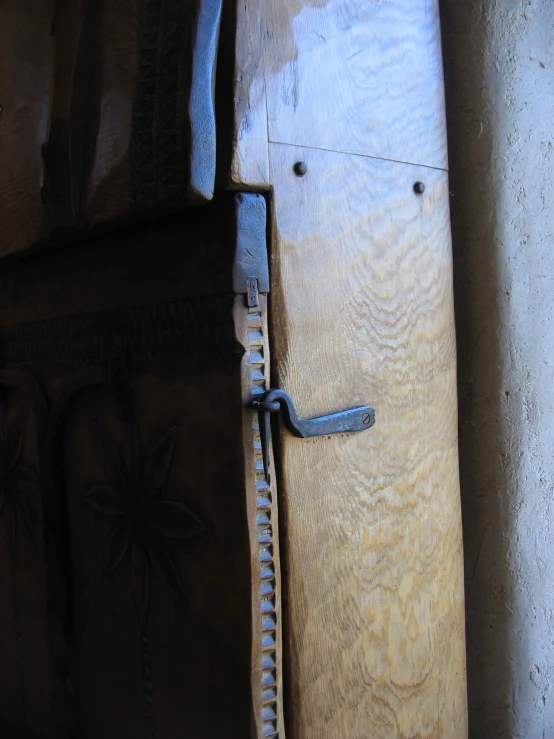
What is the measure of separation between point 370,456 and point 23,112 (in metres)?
0.70

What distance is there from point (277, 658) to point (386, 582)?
185 millimetres

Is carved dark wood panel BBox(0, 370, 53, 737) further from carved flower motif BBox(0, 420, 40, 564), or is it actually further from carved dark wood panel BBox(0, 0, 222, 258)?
carved dark wood panel BBox(0, 0, 222, 258)

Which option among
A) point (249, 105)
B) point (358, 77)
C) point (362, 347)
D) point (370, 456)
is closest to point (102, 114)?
point (249, 105)

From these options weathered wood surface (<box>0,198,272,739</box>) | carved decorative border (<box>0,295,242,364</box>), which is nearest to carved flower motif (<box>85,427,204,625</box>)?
weathered wood surface (<box>0,198,272,739</box>)

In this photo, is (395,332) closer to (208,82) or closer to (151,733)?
(208,82)

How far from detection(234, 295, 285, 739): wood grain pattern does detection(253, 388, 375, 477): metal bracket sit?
10 mm

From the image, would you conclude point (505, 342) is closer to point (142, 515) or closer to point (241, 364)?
point (241, 364)

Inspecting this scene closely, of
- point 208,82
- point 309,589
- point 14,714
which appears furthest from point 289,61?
point 14,714

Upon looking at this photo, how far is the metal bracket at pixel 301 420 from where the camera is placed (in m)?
0.76

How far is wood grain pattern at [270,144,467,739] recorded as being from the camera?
31.4 inches

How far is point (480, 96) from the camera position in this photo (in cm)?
102

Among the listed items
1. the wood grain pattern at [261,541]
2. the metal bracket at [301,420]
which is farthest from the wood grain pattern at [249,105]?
the metal bracket at [301,420]

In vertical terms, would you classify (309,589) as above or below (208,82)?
below

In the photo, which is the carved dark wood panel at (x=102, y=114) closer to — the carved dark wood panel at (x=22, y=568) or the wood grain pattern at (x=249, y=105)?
the wood grain pattern at (x=249, y=105)
